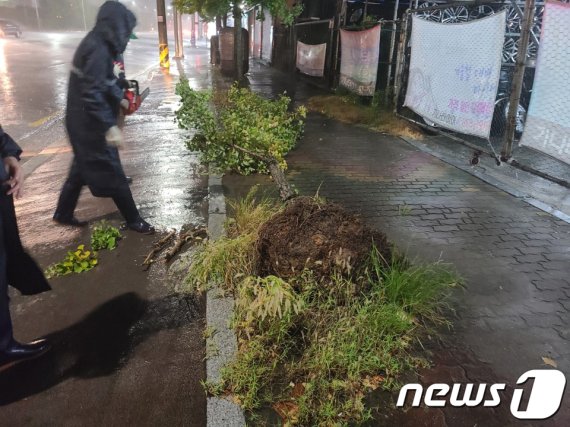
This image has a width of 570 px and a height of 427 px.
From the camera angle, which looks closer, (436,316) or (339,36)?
(436,316)

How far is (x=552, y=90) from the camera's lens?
4473 millimetres

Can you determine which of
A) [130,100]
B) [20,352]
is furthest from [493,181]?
[20,352]

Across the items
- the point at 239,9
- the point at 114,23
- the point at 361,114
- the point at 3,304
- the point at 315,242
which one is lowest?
the point at 361,114

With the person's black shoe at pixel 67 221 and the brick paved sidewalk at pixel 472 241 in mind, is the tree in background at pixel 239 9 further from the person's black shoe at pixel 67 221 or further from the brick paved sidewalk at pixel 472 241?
the person's black shoe at pixel 67 221

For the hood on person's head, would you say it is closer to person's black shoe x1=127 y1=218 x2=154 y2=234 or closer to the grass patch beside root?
person's black shoe x1=127 y1=218 x2=154 y2=234

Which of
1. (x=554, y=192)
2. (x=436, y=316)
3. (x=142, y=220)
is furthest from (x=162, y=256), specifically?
(x=554, y=192)

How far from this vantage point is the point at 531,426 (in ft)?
7.88

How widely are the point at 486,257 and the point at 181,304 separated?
9.11 ft

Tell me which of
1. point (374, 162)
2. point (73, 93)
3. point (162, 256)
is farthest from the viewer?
point (374, 162)

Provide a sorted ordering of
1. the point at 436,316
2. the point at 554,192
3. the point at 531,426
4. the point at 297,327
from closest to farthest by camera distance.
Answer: the point at 531,426 < the point at 297,327 < the point at 436,316 < the point at 554,192

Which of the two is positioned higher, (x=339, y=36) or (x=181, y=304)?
(x=339, y=36)

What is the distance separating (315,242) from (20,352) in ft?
6.63

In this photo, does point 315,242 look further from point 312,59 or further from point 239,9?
point 312,59

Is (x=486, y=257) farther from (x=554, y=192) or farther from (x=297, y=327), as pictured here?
(x=554, y=192)
